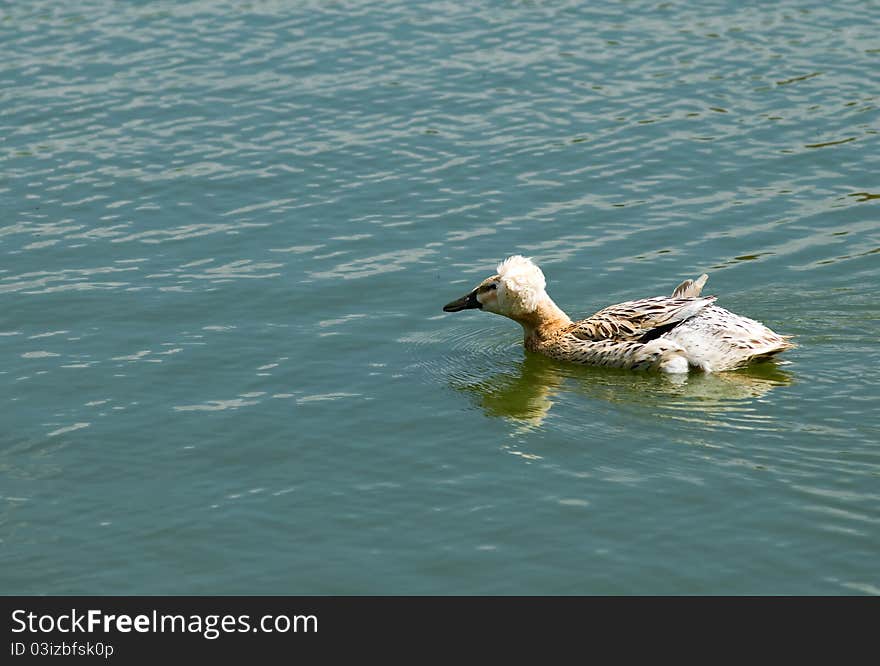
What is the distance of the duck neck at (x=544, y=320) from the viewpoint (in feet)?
45.0

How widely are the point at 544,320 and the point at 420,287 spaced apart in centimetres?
176

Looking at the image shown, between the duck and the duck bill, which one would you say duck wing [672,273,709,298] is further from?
the duck bill

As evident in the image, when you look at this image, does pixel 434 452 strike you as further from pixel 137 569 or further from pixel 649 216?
pixel 649 216

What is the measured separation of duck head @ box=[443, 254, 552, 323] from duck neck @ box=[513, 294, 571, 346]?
1 cm

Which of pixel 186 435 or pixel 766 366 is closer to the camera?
pixel 186 435

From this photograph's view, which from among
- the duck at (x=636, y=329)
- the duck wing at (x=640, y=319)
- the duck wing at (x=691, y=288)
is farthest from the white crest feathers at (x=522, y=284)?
the duck wing at (x=691, y=288)

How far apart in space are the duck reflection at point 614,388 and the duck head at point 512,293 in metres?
0.60

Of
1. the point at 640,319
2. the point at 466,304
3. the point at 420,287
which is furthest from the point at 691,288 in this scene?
the point at 420,287

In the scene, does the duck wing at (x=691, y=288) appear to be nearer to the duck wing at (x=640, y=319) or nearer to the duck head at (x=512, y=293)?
the duck wing at (x=640, y=319)

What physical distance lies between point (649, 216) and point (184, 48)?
9806mm

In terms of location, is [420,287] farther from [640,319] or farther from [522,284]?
[640,319]

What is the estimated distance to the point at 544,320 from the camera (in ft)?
45.1

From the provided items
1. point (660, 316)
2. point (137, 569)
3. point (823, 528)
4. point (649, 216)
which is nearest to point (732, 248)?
point (649, 216)

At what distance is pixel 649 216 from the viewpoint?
1642 cm
